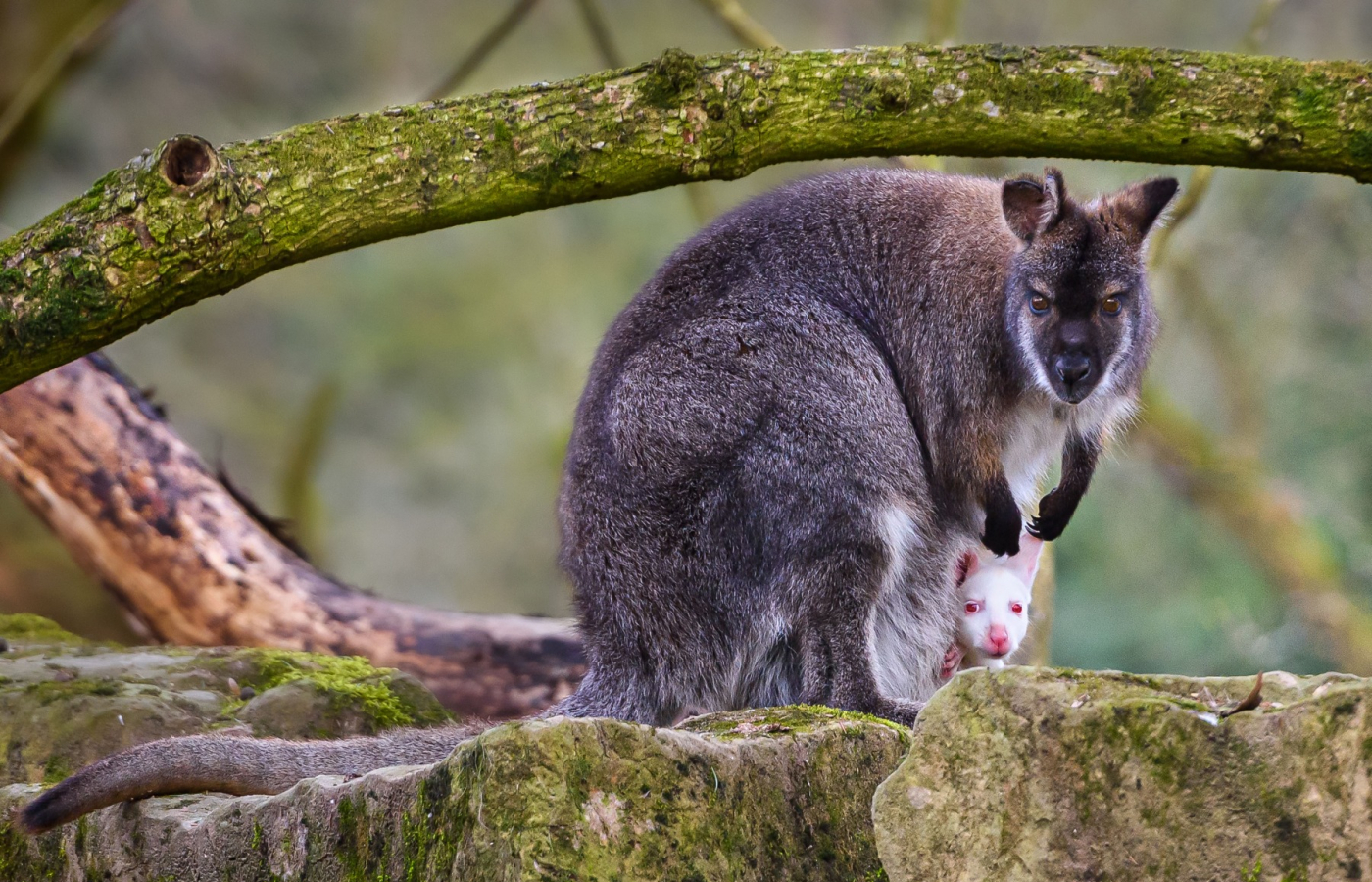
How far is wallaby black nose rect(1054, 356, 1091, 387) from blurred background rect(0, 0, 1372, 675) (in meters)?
5.48

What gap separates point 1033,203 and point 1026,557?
4.17 feet

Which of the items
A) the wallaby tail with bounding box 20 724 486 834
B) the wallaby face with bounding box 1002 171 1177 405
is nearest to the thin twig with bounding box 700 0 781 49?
the wallaby face with bounding box 1002 171 1177 405

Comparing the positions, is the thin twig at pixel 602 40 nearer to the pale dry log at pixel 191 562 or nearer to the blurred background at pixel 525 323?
the blurred background at pixel 525 323

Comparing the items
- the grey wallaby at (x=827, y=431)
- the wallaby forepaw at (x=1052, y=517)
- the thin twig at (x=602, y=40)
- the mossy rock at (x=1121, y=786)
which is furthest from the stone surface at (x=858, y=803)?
the thin twig at (x=602, y=40)

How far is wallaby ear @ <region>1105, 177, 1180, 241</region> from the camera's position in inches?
167

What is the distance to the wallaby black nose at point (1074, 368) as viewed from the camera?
404 centimetres

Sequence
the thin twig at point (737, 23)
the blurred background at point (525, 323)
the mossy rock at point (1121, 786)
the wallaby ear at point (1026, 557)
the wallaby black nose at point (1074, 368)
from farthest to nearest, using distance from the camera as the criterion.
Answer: the blurred background at point (525, 323)
the thin twig at point (737, 23)
the wallaby ear at point (1026, 557)
the wallaby black nose at point (1074, 368)
the mossy rock at point (1121, 786)

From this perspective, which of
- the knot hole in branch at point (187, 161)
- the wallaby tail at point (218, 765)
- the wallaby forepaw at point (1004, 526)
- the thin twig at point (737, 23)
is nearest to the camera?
the wallaby tail at point (218, 765)

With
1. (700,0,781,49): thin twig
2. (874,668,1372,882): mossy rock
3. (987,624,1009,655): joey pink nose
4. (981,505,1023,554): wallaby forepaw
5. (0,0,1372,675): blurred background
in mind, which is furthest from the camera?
(0,0,1372,675): blurred background

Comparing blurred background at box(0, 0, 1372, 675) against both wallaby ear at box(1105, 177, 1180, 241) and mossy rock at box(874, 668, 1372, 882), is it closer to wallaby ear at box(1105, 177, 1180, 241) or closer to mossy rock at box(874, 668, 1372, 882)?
wallaby ear at box(1105, 177, 1180, 241)

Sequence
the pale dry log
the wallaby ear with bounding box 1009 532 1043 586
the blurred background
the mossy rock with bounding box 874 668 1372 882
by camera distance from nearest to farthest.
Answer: the mossy rock with bounding box 874 668 1372 882 → the wallaby ear with bounding box 1009 532 1043 586 → the pale dry log → the blurred background

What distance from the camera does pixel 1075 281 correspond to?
416 centimetres

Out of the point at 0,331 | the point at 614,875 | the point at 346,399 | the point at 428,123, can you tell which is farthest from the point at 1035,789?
the point at 346,399

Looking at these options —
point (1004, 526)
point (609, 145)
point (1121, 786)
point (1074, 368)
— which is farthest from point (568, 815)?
point (1004, 526)
